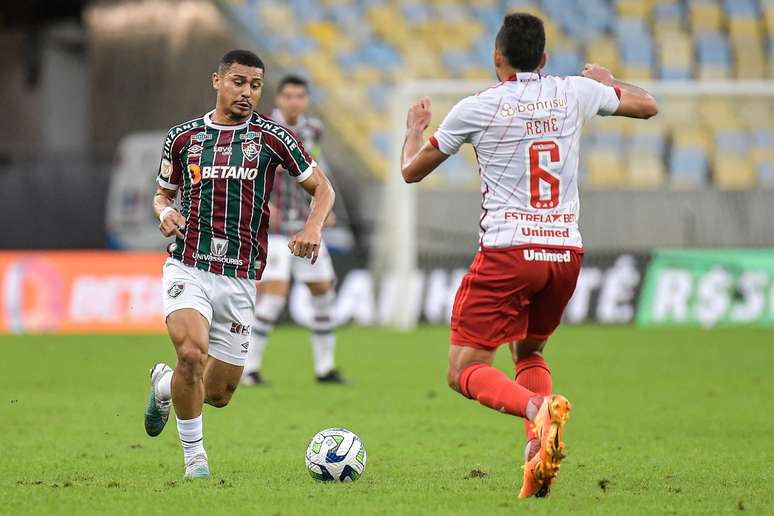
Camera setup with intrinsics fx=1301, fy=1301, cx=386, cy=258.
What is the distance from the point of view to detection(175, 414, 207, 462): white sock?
6004 mm

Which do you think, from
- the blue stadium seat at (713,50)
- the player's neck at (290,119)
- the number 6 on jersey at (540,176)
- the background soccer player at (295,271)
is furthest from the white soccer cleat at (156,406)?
the blue stadium seat at (713,50)

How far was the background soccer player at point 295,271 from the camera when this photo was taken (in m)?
10.5

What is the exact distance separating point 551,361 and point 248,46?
9707 millimetres

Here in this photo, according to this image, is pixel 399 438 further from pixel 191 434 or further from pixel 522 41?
pixel 522 41

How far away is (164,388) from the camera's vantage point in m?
6.27

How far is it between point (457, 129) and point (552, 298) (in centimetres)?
85

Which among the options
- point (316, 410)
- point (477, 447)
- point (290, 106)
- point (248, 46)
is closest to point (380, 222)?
point (248, 46)

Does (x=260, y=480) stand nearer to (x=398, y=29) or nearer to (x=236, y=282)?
(x=236, y=282)

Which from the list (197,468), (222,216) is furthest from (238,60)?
(197,468)

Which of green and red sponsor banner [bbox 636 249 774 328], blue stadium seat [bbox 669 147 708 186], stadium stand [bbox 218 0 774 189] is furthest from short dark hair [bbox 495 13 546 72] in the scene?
stadium stand [bbox 218 0 774 189]

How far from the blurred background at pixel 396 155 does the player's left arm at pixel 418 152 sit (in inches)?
417

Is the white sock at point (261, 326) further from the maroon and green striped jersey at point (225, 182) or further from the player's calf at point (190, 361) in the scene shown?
the player's calf at point (190, 361)

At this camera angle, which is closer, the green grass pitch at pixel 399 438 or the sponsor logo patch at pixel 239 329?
the green grass pitch at pixel 399 438

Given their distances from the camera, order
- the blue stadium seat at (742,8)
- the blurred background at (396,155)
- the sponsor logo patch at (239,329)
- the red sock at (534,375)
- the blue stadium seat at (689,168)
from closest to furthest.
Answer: the red sock at (534,375) → the sponsor logo patch at (239,329) → the blurred background at (396,155) → the blue stadium seat at (689,168) → the blue stadium seat at (742,8)
